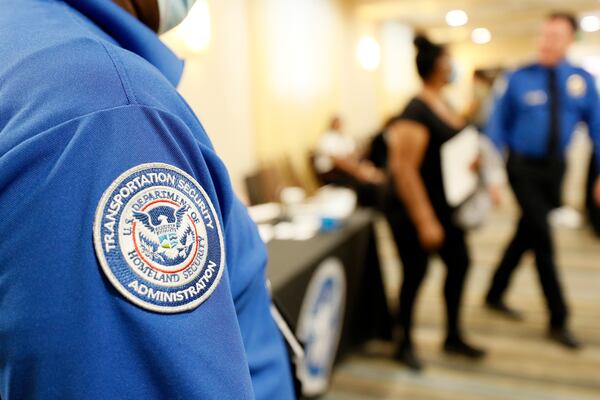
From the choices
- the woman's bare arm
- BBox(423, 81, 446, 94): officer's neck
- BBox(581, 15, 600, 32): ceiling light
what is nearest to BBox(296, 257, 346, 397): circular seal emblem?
the woman's bare arm

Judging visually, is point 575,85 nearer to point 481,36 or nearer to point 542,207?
point 542,207

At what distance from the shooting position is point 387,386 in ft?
8.43

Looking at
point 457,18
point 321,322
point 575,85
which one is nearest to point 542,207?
point 575,85

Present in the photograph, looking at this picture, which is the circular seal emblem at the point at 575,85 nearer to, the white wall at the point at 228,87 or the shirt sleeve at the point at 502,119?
the shirt sleeve at the point at 502,119

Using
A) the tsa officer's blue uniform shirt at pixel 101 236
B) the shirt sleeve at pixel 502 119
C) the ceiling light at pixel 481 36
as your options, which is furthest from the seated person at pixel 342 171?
the ceiling light at pixel 481 36

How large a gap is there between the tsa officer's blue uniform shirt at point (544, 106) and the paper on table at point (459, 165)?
2.04 feet

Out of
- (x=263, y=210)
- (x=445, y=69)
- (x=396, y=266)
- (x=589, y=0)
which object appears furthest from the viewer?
(x=589, y=0)

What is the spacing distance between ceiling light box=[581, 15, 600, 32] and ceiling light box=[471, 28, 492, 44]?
201cm

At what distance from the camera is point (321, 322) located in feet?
7.18

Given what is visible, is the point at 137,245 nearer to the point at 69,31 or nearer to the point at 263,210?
the point at 69,31

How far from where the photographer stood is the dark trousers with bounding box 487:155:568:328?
2.87m

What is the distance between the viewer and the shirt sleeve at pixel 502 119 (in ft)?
9.91

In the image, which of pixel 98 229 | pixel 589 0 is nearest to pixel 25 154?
pixel 98 229

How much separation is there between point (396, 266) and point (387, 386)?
74.6 inches
